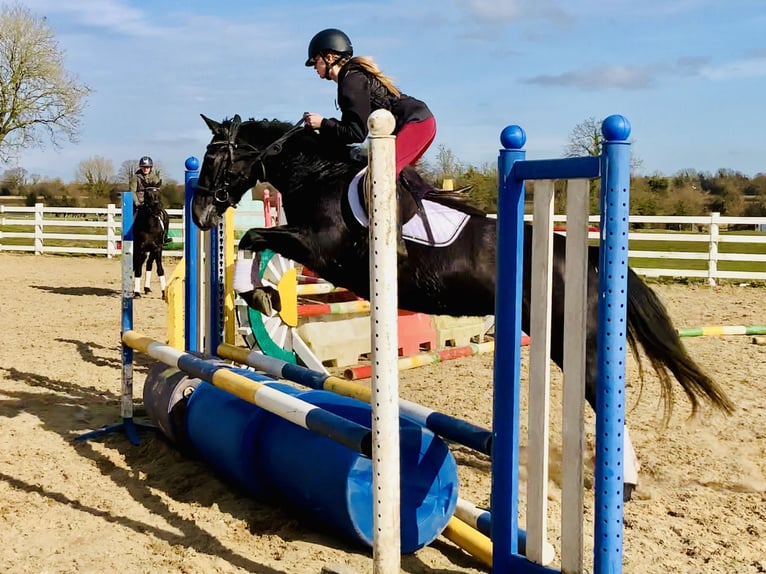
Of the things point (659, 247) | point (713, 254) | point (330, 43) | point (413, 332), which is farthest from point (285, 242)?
point (659, 247)

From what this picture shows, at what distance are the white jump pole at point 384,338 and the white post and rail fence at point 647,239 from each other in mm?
3775

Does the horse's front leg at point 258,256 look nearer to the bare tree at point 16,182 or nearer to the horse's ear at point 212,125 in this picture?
the horse's ear at point 212,125

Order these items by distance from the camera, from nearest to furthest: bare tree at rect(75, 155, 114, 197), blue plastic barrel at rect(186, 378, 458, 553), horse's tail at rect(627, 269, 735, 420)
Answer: blue plastic barrel at rect(186, 378, 458, 553) → horse's tail at rect(627, 269, 735, 420) → bare tree at rect(75, 155, 114, 197)

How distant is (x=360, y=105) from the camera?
136 inches

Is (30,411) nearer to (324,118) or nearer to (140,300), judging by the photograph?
(324,118)

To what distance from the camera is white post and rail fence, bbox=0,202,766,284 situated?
13.9 m

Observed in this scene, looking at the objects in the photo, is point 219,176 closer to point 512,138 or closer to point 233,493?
point 233,493

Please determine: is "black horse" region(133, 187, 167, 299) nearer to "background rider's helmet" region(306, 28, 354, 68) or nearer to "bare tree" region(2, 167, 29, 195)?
"background rider's helmet" region(306, 28, 354, 68)

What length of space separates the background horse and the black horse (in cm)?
727

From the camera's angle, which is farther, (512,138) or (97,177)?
(97,177)

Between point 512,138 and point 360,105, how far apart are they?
1.29 metres

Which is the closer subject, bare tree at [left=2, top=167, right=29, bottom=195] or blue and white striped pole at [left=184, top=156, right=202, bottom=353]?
blue and white striped pole at [left=184, top=156, right=202, bottom=353]

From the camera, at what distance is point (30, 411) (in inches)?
196

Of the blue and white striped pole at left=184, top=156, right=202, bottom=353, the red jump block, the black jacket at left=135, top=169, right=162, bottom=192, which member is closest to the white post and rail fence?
the black jacket at left=135, top=169, right=162, bottom=192
